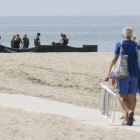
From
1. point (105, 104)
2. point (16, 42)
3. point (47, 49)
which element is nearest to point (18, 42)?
point (16, 42)

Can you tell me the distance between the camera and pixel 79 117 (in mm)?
8148

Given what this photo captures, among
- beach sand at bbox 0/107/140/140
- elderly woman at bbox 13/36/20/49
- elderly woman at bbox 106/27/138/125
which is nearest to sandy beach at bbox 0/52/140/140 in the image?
beach sand at bbox 0/107/140/140

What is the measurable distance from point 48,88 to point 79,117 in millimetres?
4906

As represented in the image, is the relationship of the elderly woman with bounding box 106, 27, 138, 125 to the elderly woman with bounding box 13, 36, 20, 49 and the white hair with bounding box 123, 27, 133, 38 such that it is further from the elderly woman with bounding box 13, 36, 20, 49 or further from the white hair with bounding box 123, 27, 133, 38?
the elderly woman with bounding box 13, 36, 20, 49

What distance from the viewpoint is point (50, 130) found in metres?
7.16

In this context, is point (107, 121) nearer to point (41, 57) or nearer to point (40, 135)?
point (40, 135)

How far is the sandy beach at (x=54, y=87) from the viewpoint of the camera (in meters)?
7.03

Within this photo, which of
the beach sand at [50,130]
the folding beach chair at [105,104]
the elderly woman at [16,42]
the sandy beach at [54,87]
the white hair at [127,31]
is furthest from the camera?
the elderly woman at [16,42]

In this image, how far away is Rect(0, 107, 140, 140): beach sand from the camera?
6730 mm

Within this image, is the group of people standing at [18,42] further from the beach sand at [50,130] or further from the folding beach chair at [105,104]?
the folding beach chair at [105,104]

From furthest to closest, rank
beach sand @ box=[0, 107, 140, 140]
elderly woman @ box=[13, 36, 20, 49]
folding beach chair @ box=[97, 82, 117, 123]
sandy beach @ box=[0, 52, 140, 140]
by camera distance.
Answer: elderly woman @ box=[13, 36, 20, 49] → folding beach chair @ box=[97, 82, 117, 123] → sandy beach @ box=[0, 52, 140, 140] → beach sand @ box=[0, 107, 140, 140]

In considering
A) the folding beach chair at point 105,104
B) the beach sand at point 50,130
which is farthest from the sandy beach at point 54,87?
the folding beach chair at point 105,104

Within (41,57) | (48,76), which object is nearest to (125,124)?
(48,76)

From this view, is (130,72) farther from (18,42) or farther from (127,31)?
(18,42)
